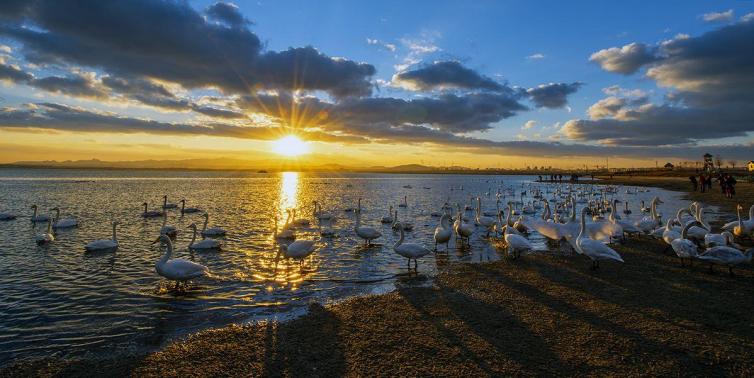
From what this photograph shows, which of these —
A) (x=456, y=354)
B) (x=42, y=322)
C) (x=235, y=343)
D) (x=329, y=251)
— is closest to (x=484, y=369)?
(x=456, y=354)

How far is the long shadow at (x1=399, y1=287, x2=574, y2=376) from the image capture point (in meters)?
6.14

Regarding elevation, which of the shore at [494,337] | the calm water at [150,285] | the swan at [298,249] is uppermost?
the swan at [298,249]

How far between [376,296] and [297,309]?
1950 millimetres

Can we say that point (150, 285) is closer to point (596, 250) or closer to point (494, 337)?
point (494, 337)

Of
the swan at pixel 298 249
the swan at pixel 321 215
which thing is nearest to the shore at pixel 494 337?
the swan at pixel 298 249

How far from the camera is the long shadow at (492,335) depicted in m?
6.14

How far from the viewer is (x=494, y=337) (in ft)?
23.4

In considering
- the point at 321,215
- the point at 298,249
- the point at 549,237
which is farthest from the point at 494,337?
the point at 321,215

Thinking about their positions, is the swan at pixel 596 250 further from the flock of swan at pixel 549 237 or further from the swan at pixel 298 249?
the swan at pixel 298 249

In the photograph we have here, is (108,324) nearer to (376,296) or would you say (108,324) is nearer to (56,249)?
(376,296)

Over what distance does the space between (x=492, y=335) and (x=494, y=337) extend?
0.09 metres

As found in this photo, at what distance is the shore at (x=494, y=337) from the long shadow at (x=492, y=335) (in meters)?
0.02

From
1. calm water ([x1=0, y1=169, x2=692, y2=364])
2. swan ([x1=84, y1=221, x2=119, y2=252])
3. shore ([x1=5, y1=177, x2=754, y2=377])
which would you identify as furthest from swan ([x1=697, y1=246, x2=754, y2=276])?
swan ([x1=84, y1=221, x2=119, y2=252])

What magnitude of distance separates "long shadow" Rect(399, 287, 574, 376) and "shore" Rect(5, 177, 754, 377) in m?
0.02
